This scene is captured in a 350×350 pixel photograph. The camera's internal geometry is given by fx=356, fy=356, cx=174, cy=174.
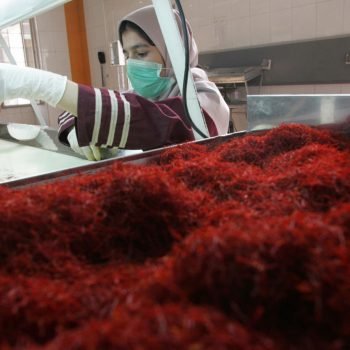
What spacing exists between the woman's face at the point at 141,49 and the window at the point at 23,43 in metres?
2.81

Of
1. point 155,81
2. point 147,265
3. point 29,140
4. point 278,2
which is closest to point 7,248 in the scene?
point 147,265

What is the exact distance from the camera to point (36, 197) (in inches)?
19.5

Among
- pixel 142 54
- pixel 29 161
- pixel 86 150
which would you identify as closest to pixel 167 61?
pixel 142 54

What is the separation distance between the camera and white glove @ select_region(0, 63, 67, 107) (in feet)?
3.59

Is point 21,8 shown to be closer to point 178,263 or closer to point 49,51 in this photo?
point 178,263

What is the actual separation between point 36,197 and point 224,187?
0.94 ft

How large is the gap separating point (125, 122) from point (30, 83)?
0.35 meters

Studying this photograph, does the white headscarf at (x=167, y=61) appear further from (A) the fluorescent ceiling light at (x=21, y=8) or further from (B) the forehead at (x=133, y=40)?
(A) the fluorescent ceiling light at (x=21, y=8)

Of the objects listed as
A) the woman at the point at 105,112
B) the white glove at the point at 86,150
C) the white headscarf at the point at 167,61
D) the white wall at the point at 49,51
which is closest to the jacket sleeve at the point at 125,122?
the woman at the point at 105,112

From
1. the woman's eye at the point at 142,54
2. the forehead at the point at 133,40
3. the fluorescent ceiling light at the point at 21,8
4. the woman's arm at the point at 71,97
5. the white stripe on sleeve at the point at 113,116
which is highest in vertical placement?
the fluorescent ceiling light at the point at 21,8

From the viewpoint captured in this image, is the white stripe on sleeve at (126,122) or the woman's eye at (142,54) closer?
the white stripe on sleeve at (126,122)

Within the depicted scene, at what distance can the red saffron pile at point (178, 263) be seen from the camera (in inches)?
10.4

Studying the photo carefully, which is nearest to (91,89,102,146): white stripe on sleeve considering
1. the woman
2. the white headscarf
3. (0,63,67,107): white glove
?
the woman

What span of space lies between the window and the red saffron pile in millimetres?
3907
